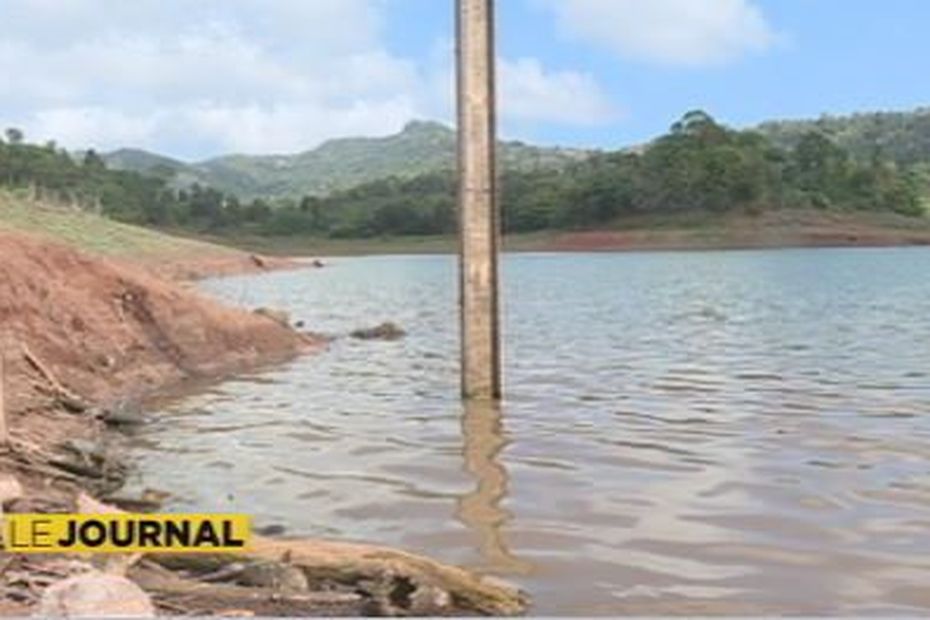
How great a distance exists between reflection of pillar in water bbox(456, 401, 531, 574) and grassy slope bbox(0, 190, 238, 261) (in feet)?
67.1

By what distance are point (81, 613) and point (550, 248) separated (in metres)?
94.1

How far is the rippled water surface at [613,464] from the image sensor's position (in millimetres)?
6219

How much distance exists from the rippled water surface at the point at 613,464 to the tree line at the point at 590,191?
7076 cm

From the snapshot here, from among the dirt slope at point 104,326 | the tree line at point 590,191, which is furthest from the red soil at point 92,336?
the tree line at point 590,191

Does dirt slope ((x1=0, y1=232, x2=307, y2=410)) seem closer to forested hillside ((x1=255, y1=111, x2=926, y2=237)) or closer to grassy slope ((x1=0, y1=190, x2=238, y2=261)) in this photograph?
grassy slope ((x1=0, y1=190, x2=238, y2=261))

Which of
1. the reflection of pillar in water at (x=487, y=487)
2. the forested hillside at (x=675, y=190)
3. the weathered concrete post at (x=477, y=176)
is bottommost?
the reflection of pillar in water at (x=487, y=487)

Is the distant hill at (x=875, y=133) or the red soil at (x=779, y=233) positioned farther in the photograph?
the distant hill at (x=875, y=133)

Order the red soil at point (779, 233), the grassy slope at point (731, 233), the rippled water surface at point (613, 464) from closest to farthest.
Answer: the rippled water surface at point (613, 464)
the red soil at point (779, 233)
the grassy slope at point (731, 233)

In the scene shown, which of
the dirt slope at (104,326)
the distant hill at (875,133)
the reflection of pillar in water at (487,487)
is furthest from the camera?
the distant hill at (875,133)

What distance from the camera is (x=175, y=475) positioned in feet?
29.1

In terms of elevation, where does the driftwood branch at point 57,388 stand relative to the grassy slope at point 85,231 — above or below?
below

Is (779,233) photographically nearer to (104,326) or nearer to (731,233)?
(731,233)

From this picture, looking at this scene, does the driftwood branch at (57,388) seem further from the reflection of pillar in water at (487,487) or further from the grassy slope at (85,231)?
the grassy slope at (85,231)

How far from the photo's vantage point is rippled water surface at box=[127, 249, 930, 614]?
20.4ft
